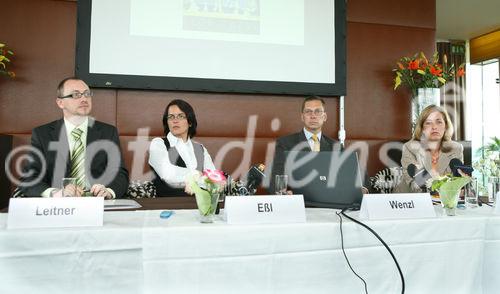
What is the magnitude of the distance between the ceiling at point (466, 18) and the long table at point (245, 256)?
4517mm

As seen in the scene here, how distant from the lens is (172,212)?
1182 millimetres

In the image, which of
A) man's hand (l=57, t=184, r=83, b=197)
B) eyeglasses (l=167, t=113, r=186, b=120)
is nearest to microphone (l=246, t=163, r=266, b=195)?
man's hand (l=57, t=184, r=83, b=197)

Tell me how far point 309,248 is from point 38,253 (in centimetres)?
65

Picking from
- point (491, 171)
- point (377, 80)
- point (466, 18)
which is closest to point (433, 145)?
point (491, 171)

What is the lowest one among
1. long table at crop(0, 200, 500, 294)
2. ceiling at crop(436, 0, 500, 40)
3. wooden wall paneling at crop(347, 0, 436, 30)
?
long table at crop(0, 200, 500, 294)

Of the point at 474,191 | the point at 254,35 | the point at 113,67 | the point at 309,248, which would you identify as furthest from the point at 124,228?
the point at 254,35

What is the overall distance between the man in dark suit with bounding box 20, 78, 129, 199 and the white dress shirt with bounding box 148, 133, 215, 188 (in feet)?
0.92

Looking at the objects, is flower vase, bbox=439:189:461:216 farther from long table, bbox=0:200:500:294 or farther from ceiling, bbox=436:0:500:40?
ceiling, bbox=436:0:500:40

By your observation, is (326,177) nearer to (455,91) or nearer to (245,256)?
(245,256)

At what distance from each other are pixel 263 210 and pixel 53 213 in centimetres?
53

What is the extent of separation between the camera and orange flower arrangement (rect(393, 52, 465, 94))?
3162mm

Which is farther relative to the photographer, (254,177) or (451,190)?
(254,177)

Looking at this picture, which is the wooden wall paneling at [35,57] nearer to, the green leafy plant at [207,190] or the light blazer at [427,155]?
the green leafy plant at [207,190]

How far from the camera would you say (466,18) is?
17.7ft
